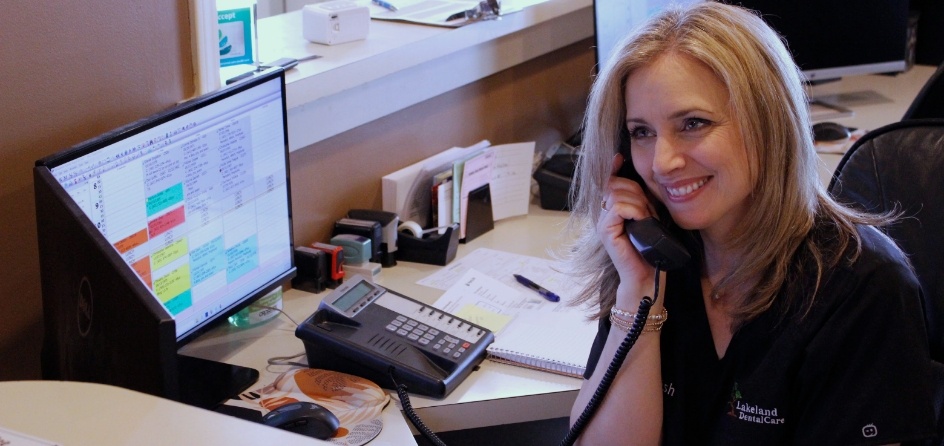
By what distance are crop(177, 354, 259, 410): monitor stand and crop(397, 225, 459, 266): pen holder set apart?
1.79 feet

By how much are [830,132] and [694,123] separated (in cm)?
166

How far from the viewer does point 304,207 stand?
6.37 feet

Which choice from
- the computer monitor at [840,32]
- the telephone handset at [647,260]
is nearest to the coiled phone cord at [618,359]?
the telephone handset at [647,260]

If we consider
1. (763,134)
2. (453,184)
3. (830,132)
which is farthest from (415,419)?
(830,132)

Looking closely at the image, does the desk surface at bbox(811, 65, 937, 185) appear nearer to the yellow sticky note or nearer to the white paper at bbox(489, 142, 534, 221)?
the white paper at bbox(489, 142, 534, 221)

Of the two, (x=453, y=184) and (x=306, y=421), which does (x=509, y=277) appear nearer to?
(x=453, y=184)

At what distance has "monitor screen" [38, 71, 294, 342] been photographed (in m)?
1.32

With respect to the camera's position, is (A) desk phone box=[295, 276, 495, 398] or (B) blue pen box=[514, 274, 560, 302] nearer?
(A) desk phone box=[295, 276, 495, 398]

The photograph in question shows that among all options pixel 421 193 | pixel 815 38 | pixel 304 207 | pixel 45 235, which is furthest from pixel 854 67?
pixel 45 235

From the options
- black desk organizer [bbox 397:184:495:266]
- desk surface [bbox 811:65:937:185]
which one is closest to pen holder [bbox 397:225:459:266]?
black desk organizer [bbox 397:184:495:266]

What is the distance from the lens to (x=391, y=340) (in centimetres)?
159

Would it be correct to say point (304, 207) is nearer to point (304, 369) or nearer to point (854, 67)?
point (304, 369)

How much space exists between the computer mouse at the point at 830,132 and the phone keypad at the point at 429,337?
1601 mm

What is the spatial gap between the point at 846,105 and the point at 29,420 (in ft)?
9.20
